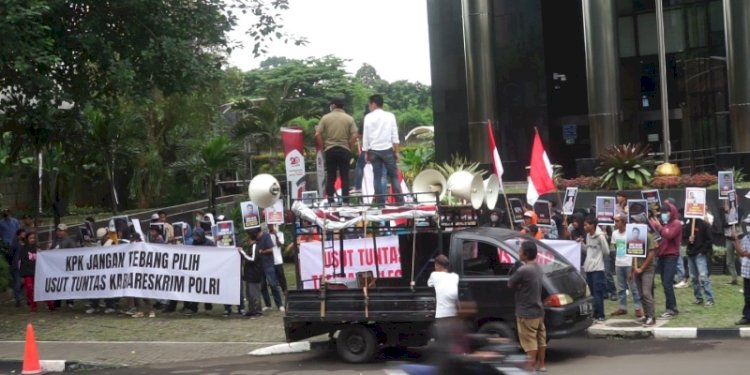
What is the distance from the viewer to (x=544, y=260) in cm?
1433

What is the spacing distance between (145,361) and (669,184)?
1423 cm

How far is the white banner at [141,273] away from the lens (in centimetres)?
1953

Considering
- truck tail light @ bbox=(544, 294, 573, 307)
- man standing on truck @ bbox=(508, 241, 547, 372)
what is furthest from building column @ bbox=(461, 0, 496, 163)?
man standing on truck @ bbox=(508, 241, 547, 372)

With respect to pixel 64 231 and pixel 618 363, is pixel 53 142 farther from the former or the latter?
pixel 618 363

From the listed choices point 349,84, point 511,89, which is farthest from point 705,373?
point 349,84

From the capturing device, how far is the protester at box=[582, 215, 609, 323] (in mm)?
16844

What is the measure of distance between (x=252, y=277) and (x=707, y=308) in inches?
311

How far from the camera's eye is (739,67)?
29.7 meters

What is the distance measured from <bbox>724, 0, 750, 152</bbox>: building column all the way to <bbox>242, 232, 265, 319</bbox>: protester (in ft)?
54.6

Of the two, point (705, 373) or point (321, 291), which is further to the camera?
point (321, 291)

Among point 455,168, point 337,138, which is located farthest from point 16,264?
point 455,168

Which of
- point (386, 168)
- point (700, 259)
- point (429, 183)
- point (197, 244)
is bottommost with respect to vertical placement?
point (700, 259)

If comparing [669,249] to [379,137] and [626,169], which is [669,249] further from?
[626,169]

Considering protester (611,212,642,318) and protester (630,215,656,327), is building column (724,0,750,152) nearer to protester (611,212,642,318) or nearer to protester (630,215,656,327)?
protester (611,212,642,318)
